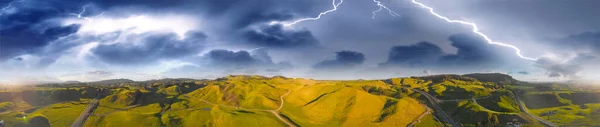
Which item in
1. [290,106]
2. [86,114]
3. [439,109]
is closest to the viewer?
[86,114]

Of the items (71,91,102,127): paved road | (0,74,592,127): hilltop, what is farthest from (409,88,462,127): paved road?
(71,91,102,127): paved road

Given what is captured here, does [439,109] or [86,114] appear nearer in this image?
[86,114]

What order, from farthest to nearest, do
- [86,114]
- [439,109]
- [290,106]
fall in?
[290,106] < [439,109] < [86,114]

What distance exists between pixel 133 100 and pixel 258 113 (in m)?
51.7

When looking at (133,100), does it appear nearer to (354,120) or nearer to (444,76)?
(354,120)

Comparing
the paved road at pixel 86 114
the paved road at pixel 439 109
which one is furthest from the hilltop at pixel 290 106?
the paved road at pixel 86 114

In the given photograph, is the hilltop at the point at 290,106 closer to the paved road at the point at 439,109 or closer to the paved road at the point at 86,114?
the paved road at the point at 439,109

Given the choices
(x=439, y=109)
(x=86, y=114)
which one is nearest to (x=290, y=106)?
(x=439, y=109)

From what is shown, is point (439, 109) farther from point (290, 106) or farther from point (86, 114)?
point (86, 114)

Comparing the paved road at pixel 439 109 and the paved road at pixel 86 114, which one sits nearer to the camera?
the paved road at pixel 86 114

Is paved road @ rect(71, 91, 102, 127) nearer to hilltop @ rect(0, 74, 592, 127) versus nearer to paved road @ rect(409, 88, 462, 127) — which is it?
hilltop @ rect(0, 74, 592, 127)

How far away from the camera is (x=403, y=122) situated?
101 metres

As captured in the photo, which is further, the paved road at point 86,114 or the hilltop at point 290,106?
the hilltop at point 290,106

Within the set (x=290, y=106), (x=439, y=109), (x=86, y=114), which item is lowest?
(x=86, y=114)
